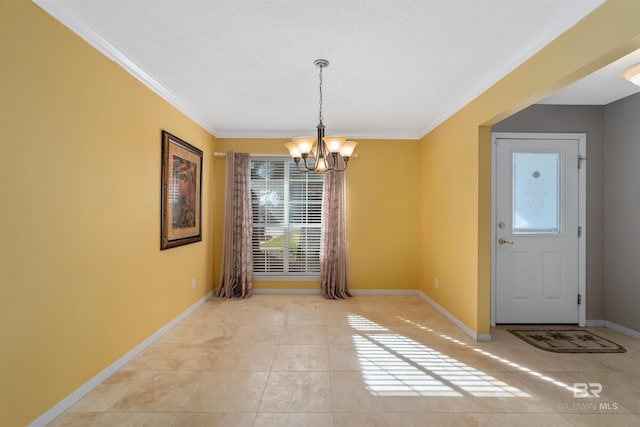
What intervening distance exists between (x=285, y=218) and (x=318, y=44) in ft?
10.2

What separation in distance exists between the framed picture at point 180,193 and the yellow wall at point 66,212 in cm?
22

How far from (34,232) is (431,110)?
3948mm

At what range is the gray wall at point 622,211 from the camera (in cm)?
336

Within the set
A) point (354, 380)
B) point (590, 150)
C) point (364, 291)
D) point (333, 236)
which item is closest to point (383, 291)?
point (364, 291)

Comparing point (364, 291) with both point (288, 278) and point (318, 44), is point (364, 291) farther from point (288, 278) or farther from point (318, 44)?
point (318, 44)

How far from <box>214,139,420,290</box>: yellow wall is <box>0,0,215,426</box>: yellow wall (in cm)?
223

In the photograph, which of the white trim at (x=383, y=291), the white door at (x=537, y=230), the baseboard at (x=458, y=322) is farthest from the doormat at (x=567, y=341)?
the white trim at (x=383, y=291)

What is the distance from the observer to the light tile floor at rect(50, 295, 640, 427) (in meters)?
2.00

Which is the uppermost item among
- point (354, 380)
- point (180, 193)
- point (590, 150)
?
point (590, 150)

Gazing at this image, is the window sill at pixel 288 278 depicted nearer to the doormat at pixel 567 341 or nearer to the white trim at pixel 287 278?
the white trim at pixel 287 278

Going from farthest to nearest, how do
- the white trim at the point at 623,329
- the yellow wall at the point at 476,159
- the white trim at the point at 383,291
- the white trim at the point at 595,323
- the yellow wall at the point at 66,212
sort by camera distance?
the white trim at the point at 383,291
the white trim at the point at 595,323
the white trim at the point at 623,329
the yellow wall at the point at 476,159
the yellow wall at the point at 66,212

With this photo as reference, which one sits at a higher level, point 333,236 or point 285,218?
point 285,218

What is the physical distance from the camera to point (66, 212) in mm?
2053

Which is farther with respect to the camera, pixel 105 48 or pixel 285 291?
pixel 285 291
